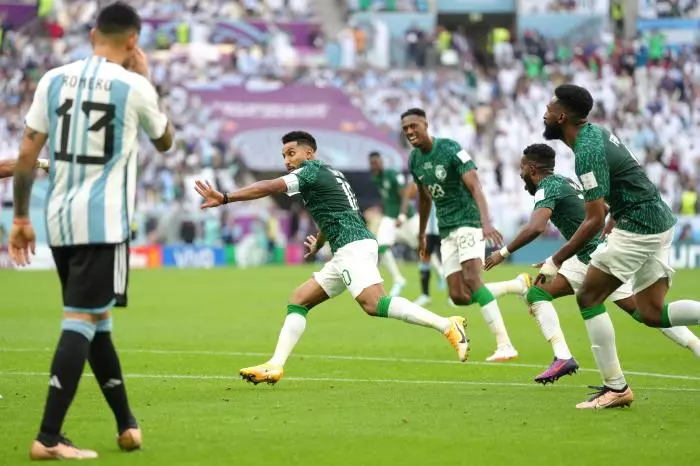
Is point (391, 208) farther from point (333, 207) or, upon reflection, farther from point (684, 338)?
point (684, 338)

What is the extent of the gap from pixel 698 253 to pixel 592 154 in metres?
28.5

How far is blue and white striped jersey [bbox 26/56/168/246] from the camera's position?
24.0 ft

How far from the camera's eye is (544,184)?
471 inches

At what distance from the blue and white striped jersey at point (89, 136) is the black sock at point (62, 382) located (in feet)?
1.89

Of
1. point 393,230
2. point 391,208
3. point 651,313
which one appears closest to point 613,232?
point 651,313

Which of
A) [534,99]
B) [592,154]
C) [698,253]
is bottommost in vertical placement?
[698,253]

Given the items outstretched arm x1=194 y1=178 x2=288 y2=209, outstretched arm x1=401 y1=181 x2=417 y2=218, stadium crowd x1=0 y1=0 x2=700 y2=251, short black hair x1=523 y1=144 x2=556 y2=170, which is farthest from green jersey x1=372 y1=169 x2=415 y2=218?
stadium crowd x1=0 y1=0 x2=700 y2=251

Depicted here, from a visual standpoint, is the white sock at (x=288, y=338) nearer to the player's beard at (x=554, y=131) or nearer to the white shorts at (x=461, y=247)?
the player's beard at (x=554, y=131)

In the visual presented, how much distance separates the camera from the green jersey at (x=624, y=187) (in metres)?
9.41

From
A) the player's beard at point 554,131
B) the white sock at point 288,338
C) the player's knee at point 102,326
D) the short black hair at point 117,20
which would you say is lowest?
the white sock at point 288,338

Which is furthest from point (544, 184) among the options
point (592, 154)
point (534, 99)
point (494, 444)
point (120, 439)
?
point (534, 99)

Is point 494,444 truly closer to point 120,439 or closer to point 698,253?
point 120,439

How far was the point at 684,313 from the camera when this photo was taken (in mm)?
10016

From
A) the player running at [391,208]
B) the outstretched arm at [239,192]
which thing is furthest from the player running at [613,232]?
the player running at [391,208]
